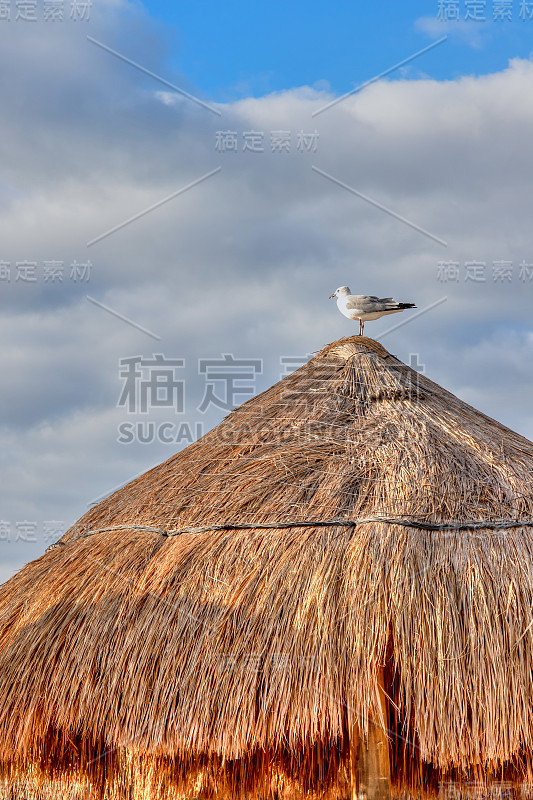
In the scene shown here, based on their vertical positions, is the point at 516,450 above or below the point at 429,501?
above

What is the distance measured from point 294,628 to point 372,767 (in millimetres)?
708

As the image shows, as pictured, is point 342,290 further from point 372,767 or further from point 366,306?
point 372,767

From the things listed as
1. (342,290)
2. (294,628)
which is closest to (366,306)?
(342,290)

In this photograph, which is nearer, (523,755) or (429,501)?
(523,755)

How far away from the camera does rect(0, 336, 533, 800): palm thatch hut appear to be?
3.37 metres

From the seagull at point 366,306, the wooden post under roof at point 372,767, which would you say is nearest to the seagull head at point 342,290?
the seagull at point 366,306

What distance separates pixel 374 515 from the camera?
382 centimetres

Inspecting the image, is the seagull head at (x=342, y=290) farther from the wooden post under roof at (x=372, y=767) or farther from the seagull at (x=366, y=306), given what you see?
the wooden post under roof at (x=372, y=767)

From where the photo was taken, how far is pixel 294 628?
3.51 m

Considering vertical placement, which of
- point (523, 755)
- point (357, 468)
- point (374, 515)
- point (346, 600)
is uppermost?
point (357, 468)

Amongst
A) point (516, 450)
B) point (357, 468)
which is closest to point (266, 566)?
point (357, 468)

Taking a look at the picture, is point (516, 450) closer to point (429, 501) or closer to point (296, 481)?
point (429, 501)

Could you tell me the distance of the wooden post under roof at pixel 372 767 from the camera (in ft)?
11.9

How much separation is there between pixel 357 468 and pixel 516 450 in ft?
3.30
